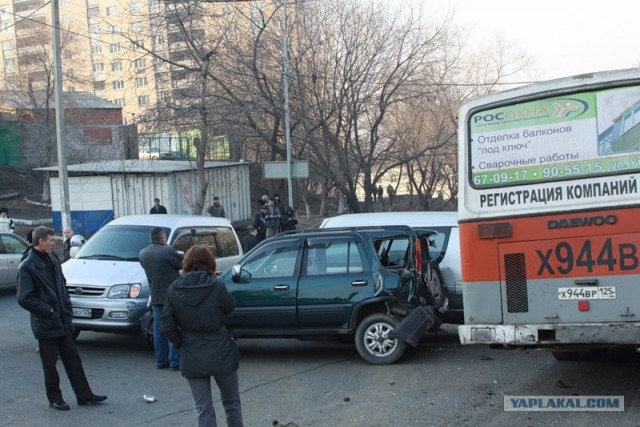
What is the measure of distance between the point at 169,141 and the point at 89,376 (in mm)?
19782

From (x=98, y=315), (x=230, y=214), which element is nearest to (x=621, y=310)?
(x=98, y=315)

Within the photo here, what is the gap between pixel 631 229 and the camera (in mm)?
6781

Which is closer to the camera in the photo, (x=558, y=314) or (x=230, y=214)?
(x=558, y=314)

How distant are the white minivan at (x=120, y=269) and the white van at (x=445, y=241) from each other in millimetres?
2153

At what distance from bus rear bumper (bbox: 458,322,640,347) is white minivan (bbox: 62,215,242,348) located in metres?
5.00

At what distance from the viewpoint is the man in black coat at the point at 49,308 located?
285 inches

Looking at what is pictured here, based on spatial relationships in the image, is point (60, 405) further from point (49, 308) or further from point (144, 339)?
point (144, 339)

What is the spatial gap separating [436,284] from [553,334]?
3.40 metres

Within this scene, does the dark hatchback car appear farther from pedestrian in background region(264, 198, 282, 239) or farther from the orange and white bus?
pedestrian in background region(264, 198, 282, 239)

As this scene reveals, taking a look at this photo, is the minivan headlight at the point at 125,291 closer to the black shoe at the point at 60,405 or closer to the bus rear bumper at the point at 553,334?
the black shoe at the point at 60,405

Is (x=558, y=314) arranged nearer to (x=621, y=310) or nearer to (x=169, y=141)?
(x=621, y=310)

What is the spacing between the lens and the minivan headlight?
10.6m

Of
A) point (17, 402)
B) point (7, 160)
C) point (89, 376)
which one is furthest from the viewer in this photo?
point (7, 160)

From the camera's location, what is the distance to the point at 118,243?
38.8ft
